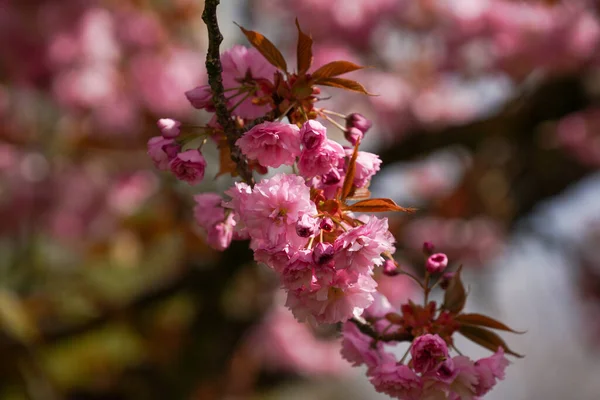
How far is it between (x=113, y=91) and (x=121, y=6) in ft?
1.28

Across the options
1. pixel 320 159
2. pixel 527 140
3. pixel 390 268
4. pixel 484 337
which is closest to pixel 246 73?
pixel 320 159

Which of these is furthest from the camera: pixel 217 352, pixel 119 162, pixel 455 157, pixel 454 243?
pixel 454 243

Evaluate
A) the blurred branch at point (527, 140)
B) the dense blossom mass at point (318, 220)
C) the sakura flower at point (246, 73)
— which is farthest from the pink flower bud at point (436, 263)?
the blurred branch at point (527, 140)

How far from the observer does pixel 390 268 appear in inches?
26.1

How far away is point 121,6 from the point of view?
9.36 ft

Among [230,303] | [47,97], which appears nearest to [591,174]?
[230,303]

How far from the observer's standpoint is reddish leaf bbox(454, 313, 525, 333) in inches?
24.7

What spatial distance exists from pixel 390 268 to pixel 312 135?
18 centimetres

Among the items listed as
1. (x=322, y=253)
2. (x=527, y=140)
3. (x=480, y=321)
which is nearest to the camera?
(x=322, y=253)

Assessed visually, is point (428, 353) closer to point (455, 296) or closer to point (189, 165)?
point (455, 296)

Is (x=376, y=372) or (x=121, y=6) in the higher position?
(x=121, y=6)

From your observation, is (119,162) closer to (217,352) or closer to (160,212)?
(160,212)

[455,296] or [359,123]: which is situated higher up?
[359,123]

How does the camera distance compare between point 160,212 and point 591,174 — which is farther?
point 160,212
